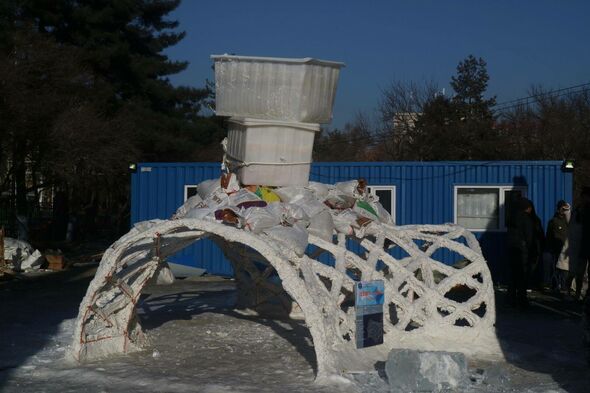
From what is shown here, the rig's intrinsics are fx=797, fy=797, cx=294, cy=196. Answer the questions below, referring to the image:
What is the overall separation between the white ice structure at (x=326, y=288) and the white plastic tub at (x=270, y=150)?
0.55 m

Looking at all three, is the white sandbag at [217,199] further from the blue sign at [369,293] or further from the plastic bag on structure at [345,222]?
the blue sign at [369,293]

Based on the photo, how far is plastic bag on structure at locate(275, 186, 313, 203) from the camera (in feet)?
29.7

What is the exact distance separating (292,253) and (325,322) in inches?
30.5

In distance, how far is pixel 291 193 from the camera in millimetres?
9109

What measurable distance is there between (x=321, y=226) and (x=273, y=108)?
143 cm

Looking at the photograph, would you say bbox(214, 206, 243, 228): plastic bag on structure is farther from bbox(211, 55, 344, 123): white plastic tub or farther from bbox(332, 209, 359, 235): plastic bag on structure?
bbox(332, 209, 359, 235): plastic bag on structure

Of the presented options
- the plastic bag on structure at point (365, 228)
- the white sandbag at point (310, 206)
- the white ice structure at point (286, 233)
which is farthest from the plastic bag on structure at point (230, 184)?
the plastic bag on structure at point (365, 228)

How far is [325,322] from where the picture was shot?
25.8 ft

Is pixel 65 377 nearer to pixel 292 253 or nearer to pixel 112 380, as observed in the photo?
pixel 112 380

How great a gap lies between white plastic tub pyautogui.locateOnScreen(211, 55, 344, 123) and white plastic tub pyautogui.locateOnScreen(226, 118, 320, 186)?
110 millimetres

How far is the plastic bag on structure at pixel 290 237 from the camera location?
812 centimetres

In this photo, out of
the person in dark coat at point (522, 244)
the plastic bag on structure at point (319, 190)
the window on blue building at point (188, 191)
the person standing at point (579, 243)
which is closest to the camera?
the plastic bag on structure at point (319, 190)

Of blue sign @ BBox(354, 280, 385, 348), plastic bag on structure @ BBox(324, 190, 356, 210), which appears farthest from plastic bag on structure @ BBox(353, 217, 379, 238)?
blue sign @ BBox(354, 280, 385, 348)

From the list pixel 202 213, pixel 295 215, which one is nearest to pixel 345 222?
pixel 295 215
